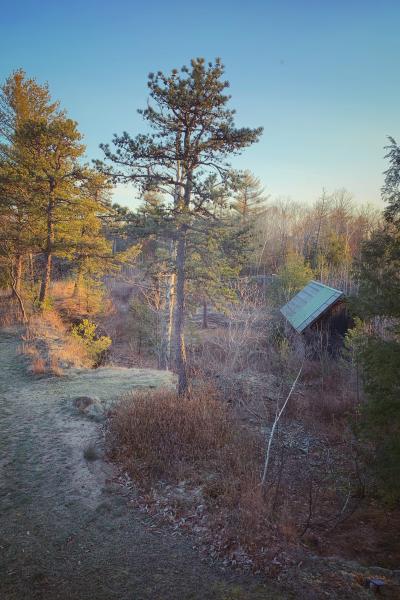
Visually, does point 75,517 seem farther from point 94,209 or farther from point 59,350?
point 94,209

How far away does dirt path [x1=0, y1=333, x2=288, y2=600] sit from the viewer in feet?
12.8

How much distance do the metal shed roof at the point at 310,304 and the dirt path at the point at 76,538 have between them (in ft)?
38.7

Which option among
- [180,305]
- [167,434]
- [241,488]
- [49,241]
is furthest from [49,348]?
[241,488]

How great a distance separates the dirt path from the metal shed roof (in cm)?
1181

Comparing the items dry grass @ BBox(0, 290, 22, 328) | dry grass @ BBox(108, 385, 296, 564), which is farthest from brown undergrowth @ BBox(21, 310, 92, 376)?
dry grass @ BBox(108, 385, 296, 564)

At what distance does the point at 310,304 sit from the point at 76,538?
15.7 metres

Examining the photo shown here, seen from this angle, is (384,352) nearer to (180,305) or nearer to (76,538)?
(76,538)

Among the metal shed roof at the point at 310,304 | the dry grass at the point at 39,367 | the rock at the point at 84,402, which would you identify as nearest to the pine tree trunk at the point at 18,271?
the dry grass at the point at 39,367

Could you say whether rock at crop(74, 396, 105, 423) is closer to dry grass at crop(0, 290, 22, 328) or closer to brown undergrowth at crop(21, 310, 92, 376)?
brown undergrowth at crop(21, 310, 92, 376)

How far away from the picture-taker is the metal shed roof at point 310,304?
1603cm

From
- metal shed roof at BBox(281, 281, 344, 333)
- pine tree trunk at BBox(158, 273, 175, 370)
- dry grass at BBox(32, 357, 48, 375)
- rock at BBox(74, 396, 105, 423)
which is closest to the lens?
rock at BBox(74, 396, 105, 423)

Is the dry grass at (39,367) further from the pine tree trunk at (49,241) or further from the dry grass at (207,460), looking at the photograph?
the pine tree trunk at (49,241)

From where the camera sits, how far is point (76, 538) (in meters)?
4.61

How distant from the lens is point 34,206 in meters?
17.1
